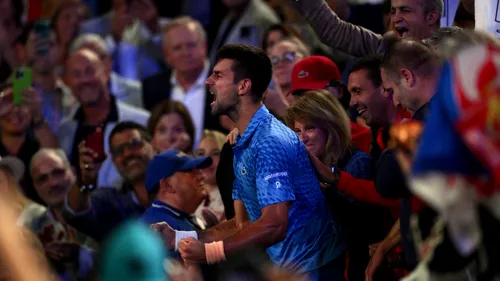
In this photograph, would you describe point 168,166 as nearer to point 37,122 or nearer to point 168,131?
point 168,131

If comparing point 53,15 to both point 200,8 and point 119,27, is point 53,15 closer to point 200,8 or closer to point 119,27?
point 119,27

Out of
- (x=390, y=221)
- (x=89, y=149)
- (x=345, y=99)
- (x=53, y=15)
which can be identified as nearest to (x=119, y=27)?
(x=53, y=15)

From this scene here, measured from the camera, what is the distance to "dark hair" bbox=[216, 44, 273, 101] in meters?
6.47

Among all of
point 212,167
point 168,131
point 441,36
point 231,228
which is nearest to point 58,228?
point 168,131

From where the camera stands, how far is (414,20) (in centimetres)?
716

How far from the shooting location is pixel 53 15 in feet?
37.9

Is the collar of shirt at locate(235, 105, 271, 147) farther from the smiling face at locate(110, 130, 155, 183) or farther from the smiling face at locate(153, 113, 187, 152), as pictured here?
the smiling face at locate(153, 113, 187, 152)

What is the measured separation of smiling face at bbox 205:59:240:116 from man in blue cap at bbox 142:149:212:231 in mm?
1014

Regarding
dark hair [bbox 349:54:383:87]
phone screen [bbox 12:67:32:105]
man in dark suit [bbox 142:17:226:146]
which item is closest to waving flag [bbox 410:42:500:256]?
dark hair [bbox 349:54:383:87]

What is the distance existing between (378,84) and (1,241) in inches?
154

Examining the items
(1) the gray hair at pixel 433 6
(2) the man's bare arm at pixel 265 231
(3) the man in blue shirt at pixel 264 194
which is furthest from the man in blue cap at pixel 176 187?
(1) the gray hair at pixel 433 6

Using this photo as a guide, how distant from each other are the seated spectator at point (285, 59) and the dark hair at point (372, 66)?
1.42 meters

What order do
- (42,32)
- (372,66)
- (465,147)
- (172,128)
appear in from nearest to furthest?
(465,147), (372,66), (172,128), (42,32)

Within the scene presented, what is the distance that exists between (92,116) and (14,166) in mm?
946
